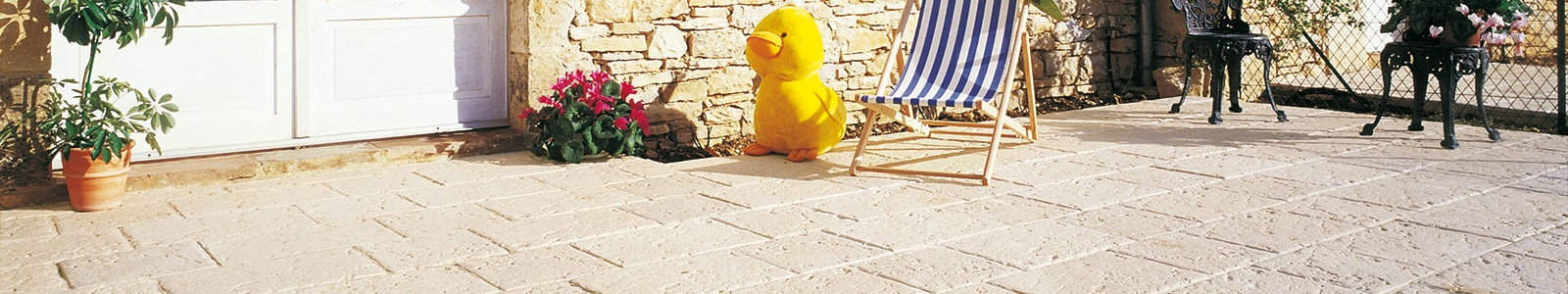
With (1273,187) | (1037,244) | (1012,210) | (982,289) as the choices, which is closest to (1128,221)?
(1012,210)

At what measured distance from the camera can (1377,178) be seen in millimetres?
5160

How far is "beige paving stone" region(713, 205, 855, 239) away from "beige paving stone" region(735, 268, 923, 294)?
504mm

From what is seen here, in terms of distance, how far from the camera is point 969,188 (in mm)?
4953

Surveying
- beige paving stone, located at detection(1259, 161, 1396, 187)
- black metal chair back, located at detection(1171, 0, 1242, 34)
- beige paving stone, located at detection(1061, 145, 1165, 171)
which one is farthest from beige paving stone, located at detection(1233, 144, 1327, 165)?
black metal chair back, located at detection(1171, 0, 1242, 34)

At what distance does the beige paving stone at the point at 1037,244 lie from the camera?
3.81 metres

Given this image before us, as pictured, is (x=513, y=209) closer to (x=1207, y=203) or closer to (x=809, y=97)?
(x=809, y=97)

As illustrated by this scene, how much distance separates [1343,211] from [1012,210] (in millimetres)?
1083

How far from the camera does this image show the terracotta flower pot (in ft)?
14.0

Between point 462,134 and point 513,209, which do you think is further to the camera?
point 462,134

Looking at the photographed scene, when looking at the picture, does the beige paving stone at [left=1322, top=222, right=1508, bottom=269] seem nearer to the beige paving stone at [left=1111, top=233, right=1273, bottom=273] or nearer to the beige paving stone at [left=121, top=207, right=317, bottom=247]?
the beige paving stone at [left=1111, top=233, right=1273, bottom=273]

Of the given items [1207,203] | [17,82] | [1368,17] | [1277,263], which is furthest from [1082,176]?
[1368,17]

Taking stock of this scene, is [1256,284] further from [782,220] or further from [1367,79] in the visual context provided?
[1367,79]

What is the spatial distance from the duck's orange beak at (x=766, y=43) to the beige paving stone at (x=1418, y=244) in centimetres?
227

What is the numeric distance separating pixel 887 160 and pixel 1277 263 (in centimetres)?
212
